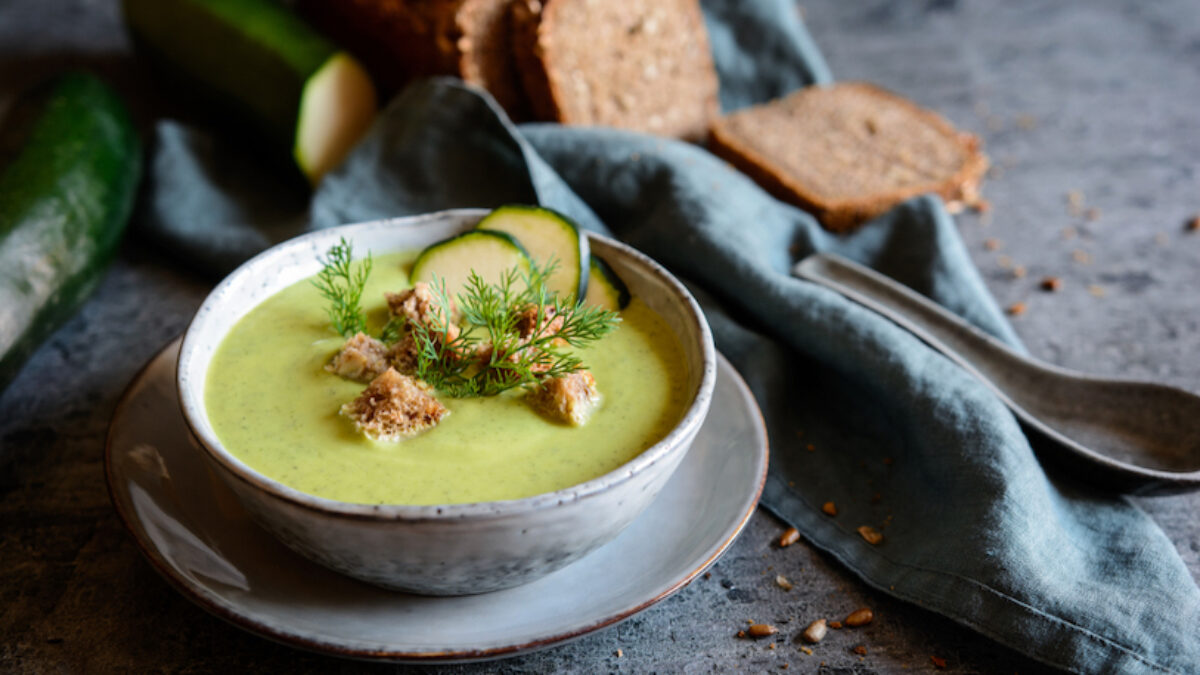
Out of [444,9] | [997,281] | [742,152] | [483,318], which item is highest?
[444,9]

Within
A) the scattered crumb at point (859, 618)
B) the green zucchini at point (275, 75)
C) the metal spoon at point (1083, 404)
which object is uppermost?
the green zucchini at point (275, 75)

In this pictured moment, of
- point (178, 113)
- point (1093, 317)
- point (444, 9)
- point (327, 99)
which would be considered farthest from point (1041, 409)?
point (178, 113)

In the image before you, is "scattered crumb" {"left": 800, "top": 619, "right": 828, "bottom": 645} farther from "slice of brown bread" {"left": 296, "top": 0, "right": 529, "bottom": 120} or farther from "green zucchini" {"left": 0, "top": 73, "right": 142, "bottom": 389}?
"slice of brown bread" {"left": 296, "top": 0, "right": 529, "bottom": 120}

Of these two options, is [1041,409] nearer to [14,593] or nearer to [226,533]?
[226,533]

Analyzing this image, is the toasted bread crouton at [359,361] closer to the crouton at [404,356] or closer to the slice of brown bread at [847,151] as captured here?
the crouton at [404,356]

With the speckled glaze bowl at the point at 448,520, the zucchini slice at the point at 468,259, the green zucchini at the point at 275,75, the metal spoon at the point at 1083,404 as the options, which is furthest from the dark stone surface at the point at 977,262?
the zucchini slice at the point at 468,259

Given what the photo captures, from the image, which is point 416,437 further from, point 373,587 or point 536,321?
point 536,321

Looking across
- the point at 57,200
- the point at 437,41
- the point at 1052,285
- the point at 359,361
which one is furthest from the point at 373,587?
the point at 1052,285
